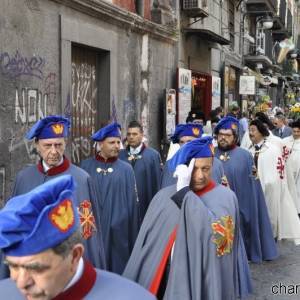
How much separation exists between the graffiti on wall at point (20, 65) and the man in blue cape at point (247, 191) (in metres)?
2.66

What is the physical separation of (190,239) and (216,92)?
15.7 meters

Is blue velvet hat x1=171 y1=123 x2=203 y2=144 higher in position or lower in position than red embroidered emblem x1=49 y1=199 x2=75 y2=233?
higher

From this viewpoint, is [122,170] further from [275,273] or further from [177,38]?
[177,38]

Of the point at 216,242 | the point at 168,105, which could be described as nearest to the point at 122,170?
the point at 216,242

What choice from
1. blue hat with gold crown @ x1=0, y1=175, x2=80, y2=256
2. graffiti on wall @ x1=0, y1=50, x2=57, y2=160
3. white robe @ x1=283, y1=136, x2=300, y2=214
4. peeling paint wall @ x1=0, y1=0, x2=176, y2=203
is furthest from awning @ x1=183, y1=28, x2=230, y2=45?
blue hat with gold crown @ x1=0, y1=175, x2=80, y2=256

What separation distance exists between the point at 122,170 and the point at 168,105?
8.00 meters

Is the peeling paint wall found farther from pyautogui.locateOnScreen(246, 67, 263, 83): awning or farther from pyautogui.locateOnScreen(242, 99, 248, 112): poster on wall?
pyautogui.locateOnScreen(246, 67, 263, 83): awning

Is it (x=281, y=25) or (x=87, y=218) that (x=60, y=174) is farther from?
(x=281, y=25)

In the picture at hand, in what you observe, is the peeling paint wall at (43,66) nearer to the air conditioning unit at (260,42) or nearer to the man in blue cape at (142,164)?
the man in blue cape at (142,164)

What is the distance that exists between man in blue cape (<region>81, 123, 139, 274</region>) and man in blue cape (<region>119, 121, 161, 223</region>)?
4.10 ft

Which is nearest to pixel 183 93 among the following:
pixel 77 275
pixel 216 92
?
pixel 216 92

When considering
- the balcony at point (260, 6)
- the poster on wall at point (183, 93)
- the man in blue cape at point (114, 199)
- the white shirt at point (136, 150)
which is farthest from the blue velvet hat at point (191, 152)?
the balcony at point (260, 6)

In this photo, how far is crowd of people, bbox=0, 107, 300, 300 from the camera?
82.6 inches

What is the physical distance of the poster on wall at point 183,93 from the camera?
14922 mm
